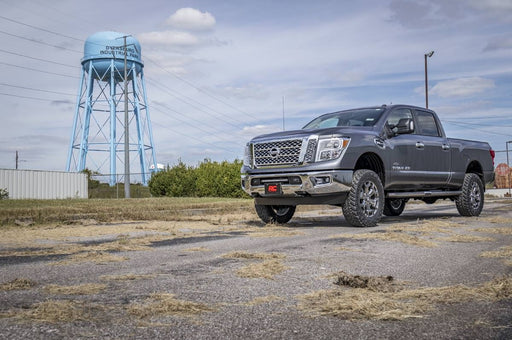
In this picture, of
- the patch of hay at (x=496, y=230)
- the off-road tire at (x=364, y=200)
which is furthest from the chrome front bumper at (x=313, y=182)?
the patch of hay at (x=496, y=230)

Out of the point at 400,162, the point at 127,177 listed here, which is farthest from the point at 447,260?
the point at 127,177

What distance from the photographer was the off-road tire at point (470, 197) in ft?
37.3

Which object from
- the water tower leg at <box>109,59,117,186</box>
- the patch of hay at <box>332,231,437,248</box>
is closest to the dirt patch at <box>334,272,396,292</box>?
the patch of hay at <box>332,231,437,248</box>

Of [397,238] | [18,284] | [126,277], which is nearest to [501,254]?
[397,238]

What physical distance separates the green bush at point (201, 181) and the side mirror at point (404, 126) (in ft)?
60.7

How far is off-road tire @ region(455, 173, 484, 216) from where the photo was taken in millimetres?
11375

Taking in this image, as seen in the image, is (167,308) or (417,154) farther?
(417,154)

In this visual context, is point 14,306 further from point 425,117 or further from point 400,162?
point 425,117

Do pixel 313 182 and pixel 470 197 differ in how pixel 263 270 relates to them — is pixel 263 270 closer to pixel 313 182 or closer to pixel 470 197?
pixel 313 182

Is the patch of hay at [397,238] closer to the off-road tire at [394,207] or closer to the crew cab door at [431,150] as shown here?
the crew cab door at [431,150]

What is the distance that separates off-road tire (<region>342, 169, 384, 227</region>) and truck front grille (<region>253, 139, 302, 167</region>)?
107 cm

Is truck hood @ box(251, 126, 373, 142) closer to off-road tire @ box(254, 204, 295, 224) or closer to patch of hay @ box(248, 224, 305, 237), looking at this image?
off-road tire @ box(254, 204, 295, 224)

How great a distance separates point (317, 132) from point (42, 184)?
113ft

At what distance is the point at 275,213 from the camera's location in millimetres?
10531
